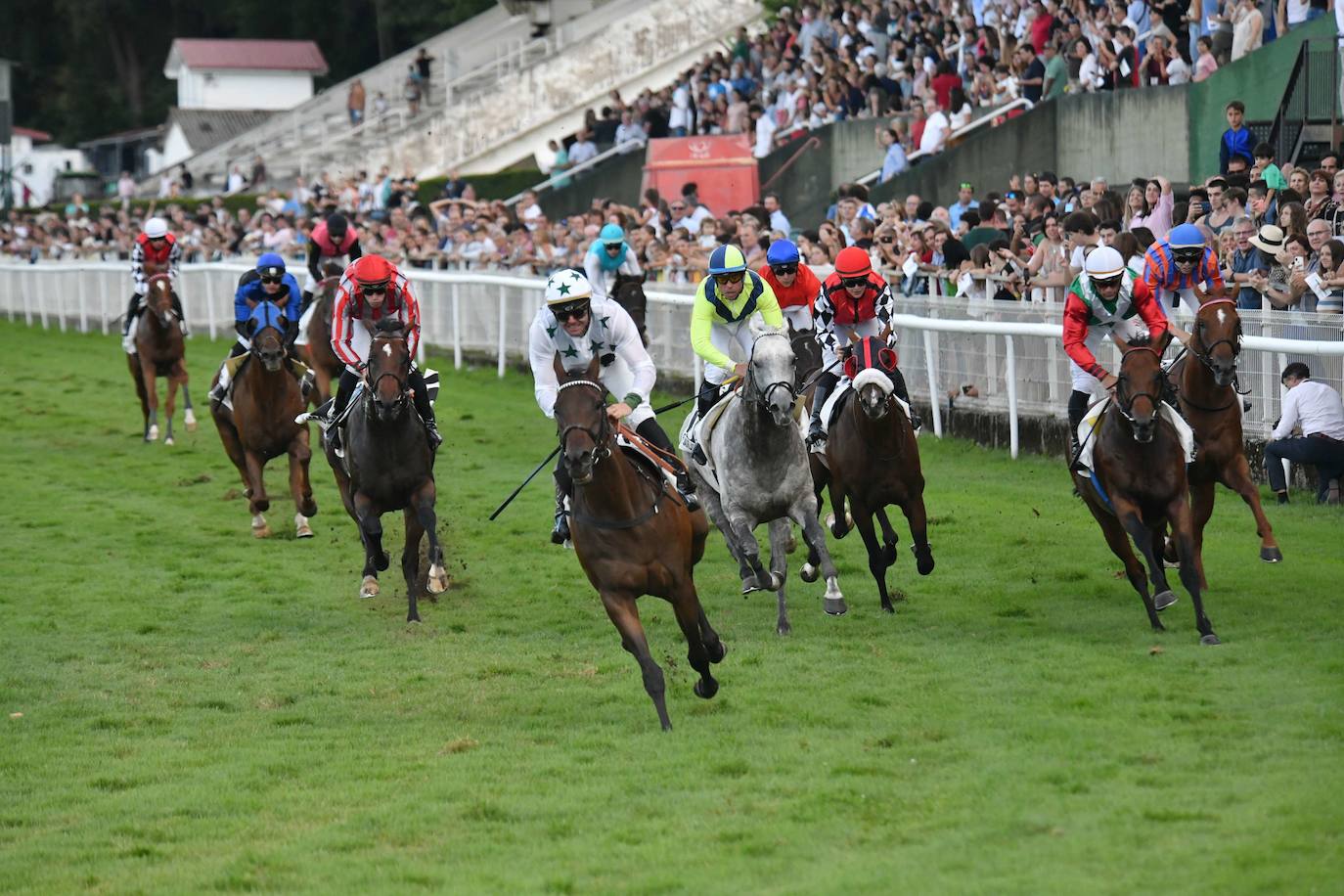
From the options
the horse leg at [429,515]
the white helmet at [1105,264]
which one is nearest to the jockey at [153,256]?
the horse leg at [429,515]

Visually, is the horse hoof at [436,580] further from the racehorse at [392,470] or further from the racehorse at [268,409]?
the racehorse at [268,409]

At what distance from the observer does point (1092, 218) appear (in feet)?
43.3

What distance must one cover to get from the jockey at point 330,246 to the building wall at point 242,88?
49429 millimetres

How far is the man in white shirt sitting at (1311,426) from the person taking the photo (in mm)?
11578

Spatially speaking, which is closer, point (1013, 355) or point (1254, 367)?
point (1254, 367)

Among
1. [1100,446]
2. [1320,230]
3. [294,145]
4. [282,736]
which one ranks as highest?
[294,145]

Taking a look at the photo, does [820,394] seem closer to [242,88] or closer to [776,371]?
[776,371]

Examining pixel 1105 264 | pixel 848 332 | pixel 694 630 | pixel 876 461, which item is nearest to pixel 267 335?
pixel 848 332

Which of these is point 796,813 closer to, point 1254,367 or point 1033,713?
point 1033,713

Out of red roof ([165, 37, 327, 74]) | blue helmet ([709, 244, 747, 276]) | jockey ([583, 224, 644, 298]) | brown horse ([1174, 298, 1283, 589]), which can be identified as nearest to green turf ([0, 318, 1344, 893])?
brown horse ([1174, 298, 1283, 589])

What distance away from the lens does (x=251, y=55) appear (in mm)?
62875

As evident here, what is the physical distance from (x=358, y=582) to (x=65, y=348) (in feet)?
58.5

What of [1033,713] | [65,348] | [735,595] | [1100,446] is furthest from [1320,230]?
[65,348]

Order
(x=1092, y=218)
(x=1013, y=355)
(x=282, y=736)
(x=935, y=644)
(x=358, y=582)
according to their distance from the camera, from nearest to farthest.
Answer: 1. (x=282, y=736)
2. (x=935, y=644)
3. (x=358, y=582)
4. (x=1092, y=218)
5. (x=1013, y=355)
